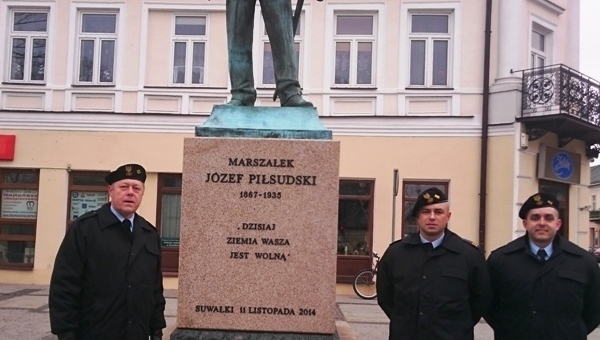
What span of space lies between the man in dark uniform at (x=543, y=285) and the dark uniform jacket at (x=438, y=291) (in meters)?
0.13

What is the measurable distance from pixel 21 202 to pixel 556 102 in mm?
11484

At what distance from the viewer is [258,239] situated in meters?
4.13

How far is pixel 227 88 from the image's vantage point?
602 inches

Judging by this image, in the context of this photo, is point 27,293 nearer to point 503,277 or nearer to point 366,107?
point 366,107

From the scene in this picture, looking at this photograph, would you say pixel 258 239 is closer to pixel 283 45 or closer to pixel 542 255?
pixel 283 45

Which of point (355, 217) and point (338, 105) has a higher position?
point (338, 105)

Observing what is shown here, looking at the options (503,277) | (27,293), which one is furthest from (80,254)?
(27,293)

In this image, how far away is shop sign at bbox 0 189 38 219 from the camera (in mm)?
15492

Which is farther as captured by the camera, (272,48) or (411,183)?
(411,183)

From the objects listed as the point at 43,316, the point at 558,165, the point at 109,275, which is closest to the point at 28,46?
the point at 43,316

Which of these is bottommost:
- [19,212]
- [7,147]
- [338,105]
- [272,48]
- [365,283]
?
[365,283]

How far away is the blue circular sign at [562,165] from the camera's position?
15254mm

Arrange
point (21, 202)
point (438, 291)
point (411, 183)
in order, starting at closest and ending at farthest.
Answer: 1. point (438, 291)
2. point (411, 183)
3. point (21, 202)

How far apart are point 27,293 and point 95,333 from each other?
11393 millimetres
